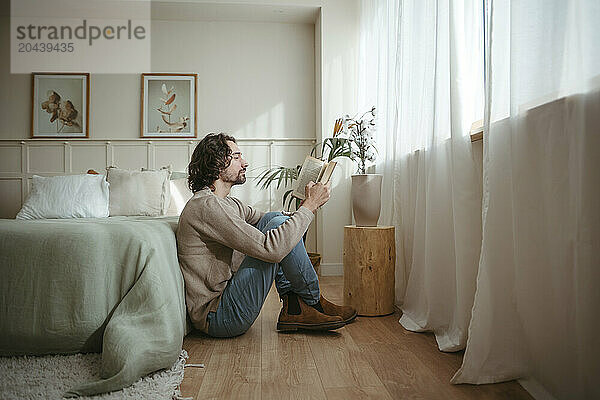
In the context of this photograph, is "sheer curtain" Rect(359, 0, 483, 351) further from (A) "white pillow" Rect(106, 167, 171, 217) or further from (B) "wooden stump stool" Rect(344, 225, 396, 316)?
(A) "white pillow" Rect(106, 167, 171, 217)

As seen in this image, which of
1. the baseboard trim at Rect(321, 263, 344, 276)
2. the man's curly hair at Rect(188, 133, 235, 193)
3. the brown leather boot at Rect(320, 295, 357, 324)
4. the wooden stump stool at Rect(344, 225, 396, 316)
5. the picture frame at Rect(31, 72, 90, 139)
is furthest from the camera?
the picture frame at Rect(31, 72, 90, 139)

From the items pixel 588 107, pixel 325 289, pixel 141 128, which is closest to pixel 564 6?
pixel 588 107

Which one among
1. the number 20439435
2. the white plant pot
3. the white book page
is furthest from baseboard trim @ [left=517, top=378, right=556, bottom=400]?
the number 20439435

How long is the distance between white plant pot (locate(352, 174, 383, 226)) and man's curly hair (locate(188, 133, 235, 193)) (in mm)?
842

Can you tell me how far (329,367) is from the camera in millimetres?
1795

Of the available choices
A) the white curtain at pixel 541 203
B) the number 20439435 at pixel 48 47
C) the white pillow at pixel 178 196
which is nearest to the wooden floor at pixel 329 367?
the white curtain at pixel 541 203

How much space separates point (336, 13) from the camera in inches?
167

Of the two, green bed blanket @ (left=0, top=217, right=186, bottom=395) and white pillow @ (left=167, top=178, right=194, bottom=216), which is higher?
white pillow @ (left=167, top=178, right=194, bottom=216)

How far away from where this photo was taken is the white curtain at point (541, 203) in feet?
3.86

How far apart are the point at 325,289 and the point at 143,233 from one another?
1883 mm

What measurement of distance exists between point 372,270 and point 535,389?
123cm

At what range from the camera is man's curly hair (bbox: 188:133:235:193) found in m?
2.17

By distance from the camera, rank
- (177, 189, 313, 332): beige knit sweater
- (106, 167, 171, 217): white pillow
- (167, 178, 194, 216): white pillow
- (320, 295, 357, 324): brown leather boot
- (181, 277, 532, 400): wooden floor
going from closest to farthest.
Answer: (181, 277, 532, 400): wooden floor
(177, 189, 313, 332): beige knit sweater
(320, 295, 357, 324): brown leather boot
(106, 167, 171, 217): white pillow
(167, 178, 194, 216): white pillow

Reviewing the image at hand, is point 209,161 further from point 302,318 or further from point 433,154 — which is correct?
point 433,154
